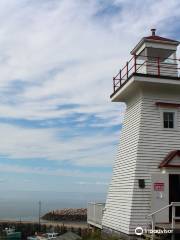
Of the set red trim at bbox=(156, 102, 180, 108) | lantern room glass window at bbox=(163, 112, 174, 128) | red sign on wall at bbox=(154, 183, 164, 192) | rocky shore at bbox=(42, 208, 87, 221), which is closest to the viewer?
red sign on wall at bbox=(154, 183, 164, 192)

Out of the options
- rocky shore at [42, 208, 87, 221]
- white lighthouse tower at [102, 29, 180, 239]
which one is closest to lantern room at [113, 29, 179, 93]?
white lighthouse tower at [102, 29, 180, 239]

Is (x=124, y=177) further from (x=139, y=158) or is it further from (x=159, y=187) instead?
(x=159, y=187)

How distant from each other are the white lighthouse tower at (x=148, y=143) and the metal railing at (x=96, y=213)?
963 millimetres

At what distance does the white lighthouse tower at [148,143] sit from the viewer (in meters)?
17.1

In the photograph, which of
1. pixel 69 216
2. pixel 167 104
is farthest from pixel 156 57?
pixel 69 216

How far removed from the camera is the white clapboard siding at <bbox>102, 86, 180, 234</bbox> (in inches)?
675

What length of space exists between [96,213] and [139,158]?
5234mm

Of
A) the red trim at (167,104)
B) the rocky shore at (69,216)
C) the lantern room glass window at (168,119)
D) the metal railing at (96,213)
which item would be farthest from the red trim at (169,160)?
the rocky shore at (69,216)

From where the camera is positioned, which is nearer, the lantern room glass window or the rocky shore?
the lantern room glass window

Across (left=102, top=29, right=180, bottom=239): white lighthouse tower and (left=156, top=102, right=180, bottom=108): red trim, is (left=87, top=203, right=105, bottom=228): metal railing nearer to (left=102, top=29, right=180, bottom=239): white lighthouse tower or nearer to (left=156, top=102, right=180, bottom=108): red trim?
(left=102, top=29, right=180, bottom=239): white lighthouse tower

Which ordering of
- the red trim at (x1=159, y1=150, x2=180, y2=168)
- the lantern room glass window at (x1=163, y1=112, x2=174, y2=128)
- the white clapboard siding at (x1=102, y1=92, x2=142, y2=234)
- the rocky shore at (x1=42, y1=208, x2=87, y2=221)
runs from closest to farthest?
the red trim at (x1=159, y1=150, x2=180, y2=168)
the white clapboard siding at (x1=102, y1=92, x2=142, y2=234)
the lantern room glass window at (x1=163, y1=112, x2=174, y2=128)
the rocky shore at (x1=42, y1=208, x2=87, y2=221)
